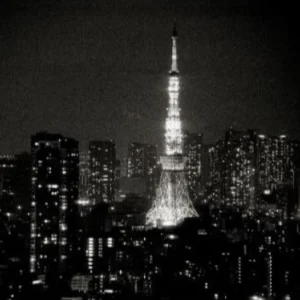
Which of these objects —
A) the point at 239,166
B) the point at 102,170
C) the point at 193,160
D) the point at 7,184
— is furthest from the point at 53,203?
the point at 239,166

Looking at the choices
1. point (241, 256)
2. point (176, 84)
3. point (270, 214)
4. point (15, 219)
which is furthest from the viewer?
point (270, 214)

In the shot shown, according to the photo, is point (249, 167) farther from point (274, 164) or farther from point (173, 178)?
point (173, 178)

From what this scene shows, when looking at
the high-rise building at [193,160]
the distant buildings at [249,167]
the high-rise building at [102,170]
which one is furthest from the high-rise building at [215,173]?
the high-rise building at [102,170]

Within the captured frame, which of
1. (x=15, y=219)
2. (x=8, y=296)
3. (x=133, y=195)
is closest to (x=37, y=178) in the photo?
(x=15, y=219)

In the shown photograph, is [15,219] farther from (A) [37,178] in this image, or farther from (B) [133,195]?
(B) [133,195]

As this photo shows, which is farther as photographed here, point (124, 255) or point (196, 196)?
point (196, 196)

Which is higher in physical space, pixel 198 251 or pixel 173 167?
pixel 173 167
